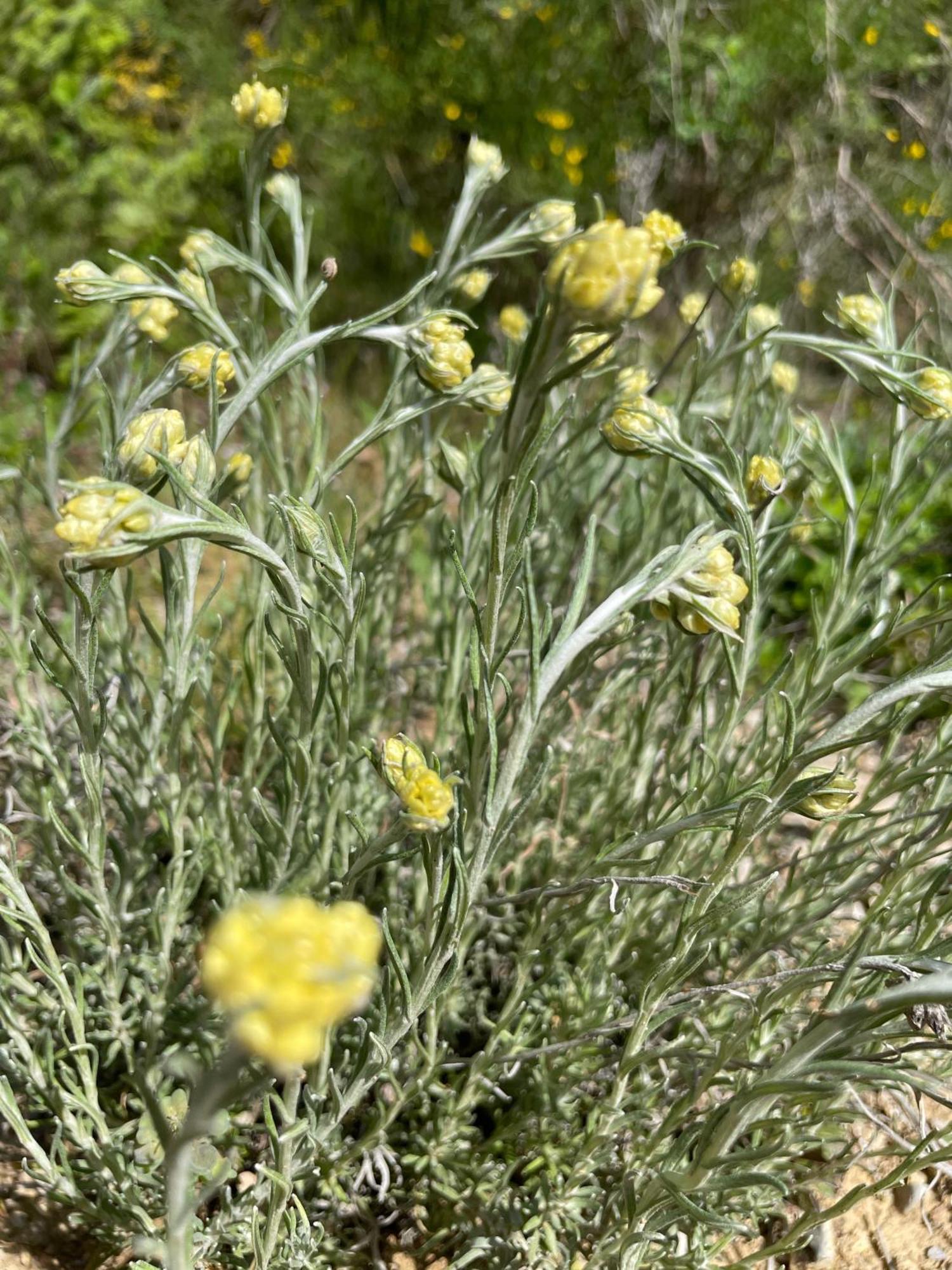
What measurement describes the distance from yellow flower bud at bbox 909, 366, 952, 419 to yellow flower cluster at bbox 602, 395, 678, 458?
371mm

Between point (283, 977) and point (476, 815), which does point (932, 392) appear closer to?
point (476, 815)

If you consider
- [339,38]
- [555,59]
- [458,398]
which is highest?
[339,38]

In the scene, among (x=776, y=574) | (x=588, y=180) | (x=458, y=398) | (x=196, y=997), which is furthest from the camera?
(x=588, y=180)

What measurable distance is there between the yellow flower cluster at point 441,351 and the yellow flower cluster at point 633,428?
204 millimetres

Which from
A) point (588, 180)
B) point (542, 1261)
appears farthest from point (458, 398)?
point (588, 180)

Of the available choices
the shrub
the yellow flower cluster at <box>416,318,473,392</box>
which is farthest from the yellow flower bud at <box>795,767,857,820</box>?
the yellow flower cluster at <box>416,318,473,392</box>

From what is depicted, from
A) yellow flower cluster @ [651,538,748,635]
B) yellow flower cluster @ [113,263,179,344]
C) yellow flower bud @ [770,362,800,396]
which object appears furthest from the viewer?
yellow flower bud @ [770,362,800,396]

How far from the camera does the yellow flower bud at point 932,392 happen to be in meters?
1.26

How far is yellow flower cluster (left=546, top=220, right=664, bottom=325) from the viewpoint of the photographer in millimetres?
749

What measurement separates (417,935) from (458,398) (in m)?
0.75

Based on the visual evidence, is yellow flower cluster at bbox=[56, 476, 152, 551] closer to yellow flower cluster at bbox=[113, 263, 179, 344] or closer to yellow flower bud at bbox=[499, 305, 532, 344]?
yellow flower cluster at bbox=[113, 263, 179, 344]

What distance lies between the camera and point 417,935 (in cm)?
143

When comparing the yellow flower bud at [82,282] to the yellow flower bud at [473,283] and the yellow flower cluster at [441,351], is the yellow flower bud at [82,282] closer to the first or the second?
the yellow flower cluster at [441,351]

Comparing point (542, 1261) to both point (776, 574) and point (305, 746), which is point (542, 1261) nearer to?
point (305, 746)
